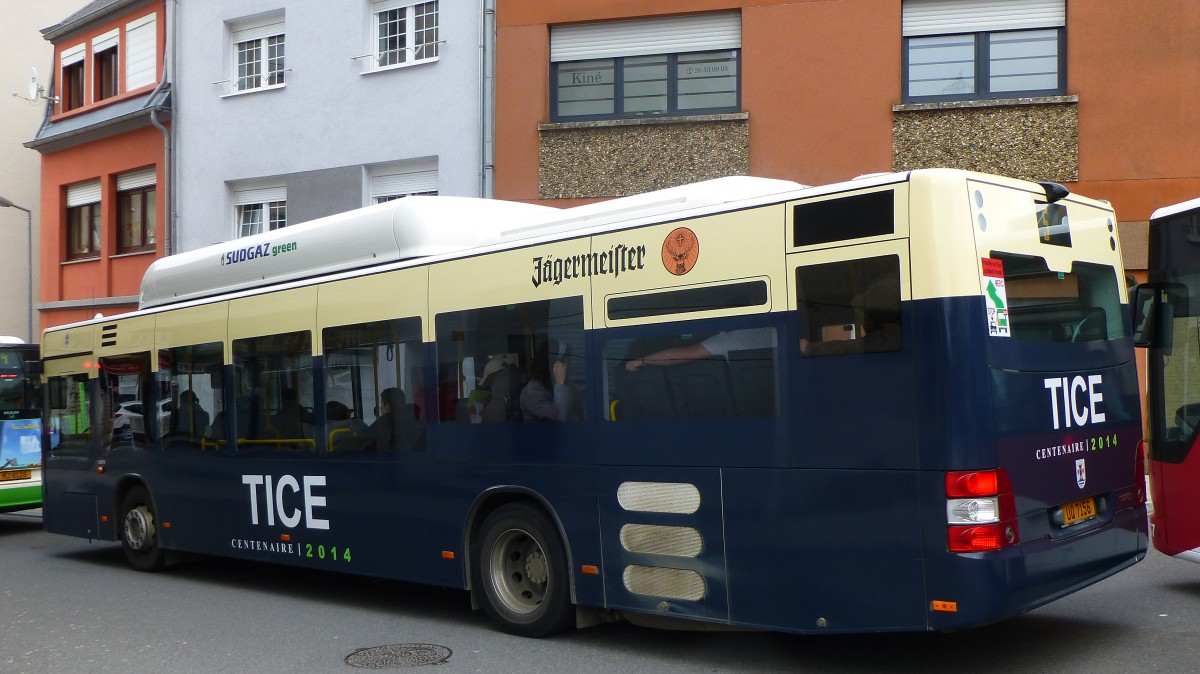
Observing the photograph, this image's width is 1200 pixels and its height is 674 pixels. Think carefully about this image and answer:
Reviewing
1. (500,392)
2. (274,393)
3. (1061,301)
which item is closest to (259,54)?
(274,393)

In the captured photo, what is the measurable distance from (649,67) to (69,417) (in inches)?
363

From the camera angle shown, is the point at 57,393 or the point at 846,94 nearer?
the point at 57,393

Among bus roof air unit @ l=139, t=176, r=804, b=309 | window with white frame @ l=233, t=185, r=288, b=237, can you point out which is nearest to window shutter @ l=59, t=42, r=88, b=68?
window with white frame @ l=233, t=185, r=288, b=237

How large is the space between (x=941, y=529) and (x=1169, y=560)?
18.7 ft

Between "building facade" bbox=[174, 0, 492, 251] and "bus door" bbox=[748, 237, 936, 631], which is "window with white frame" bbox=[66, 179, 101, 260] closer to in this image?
"building facade" bbox=[174, 0, 492, 251]

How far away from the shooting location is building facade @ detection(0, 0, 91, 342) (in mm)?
31312

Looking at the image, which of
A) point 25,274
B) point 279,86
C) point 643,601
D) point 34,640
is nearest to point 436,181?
point 279,86

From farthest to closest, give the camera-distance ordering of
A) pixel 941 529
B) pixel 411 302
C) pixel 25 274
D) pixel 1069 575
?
pixel 25 274 < pixel 411 302 < pixel 1069 575 < pixel 941 529

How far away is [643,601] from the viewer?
6.95 m

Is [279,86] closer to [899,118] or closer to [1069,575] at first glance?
[899,118]

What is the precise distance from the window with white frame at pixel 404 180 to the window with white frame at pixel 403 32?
171 centimetres

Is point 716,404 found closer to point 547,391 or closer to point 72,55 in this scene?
point 547,391

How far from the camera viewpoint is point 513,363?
7773mm

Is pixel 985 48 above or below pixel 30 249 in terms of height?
above
